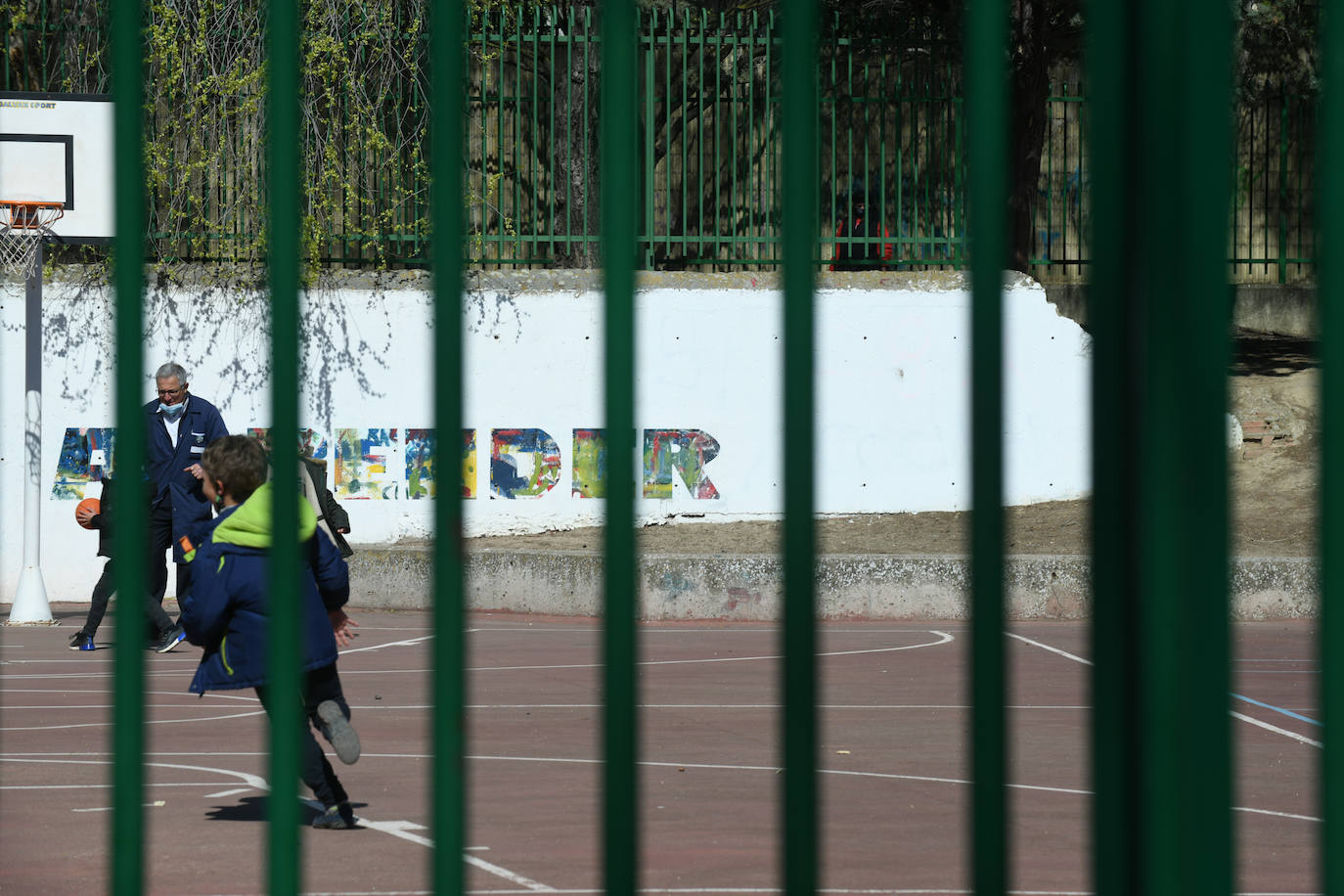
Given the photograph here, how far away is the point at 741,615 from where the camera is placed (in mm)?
13938

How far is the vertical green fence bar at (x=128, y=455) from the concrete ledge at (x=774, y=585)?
39.5 feet

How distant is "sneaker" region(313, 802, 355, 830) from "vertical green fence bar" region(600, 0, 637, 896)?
15.9 ft

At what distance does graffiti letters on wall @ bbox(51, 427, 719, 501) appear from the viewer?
49.3ft

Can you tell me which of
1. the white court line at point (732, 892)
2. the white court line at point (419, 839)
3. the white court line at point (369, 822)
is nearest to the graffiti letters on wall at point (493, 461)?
the white court line at point (369, 822)

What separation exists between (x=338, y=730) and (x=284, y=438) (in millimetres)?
4633

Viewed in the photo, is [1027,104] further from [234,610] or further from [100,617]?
[234,610]

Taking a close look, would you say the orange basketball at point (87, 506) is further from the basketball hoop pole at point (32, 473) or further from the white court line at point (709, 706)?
the white court line at point (709, 706)

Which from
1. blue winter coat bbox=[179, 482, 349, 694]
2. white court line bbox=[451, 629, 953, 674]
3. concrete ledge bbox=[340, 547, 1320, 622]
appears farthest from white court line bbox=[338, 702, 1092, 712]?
concrete ledge bbox=[340, 547, 1320, 622]

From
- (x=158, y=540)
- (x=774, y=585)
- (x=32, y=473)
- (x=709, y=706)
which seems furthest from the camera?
(x=774, y=585)

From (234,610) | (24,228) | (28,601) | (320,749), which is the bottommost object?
(28,601)

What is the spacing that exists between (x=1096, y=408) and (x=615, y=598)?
0.48 meters

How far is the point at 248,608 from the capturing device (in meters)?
5.83

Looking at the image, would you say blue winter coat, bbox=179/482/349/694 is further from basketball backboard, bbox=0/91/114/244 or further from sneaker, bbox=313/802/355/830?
basketball backboard, bbox=0/91/114/244

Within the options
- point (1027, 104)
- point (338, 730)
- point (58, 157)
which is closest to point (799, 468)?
point (338, 730)
